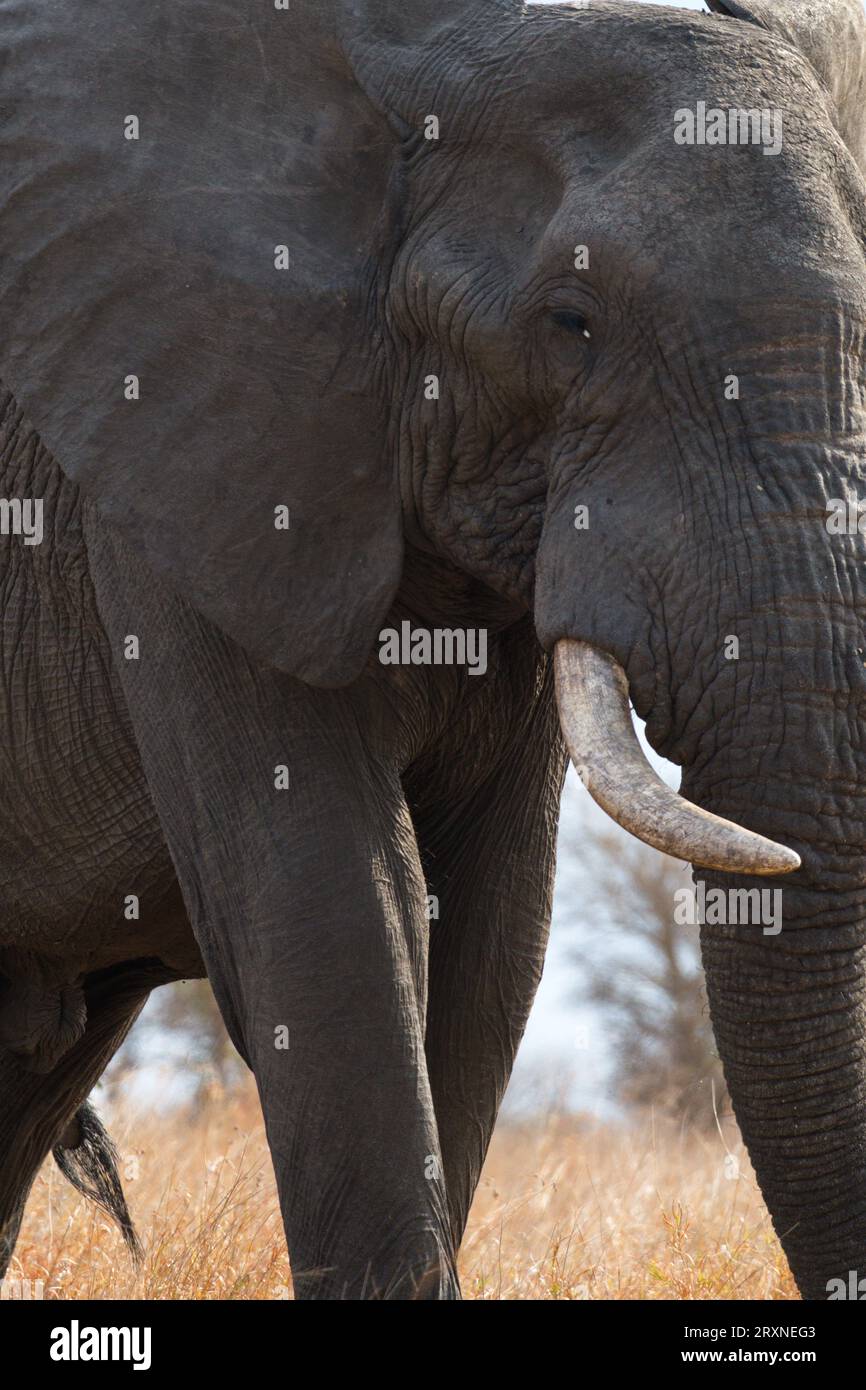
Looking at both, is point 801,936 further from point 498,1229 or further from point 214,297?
point 498,1229

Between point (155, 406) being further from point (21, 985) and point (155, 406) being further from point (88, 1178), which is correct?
point (88, 1178)

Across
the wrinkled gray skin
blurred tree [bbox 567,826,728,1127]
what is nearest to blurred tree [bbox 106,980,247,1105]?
blurred tree [bbox 567,826,728,1127]

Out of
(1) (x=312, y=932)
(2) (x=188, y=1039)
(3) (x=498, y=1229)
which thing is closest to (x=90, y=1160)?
(3) (x=498, y=1229)

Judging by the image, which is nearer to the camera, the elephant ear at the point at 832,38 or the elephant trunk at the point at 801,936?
the elephant trunk at the point at 801,936

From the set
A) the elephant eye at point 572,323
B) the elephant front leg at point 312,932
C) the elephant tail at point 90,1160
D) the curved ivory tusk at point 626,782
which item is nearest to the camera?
the curved ivory tusk at point 626,782

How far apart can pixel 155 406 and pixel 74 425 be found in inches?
6.5

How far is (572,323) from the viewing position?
159 inches

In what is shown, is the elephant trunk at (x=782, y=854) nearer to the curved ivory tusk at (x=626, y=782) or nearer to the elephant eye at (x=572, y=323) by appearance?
the curved ivory tusk at (x=626, y=782)

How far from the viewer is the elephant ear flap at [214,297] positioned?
4355 millimetres

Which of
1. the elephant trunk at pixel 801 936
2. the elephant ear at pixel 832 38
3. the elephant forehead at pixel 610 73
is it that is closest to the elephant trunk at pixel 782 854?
the elephant trunk at pixel 801 936

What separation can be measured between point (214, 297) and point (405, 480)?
0.49 meters

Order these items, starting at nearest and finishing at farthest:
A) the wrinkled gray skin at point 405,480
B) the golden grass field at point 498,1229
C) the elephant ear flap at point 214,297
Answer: the wrinkled gray skin at point 405,480
the elephant ear flap at point 214,297
the golden grass field at point 498,1229

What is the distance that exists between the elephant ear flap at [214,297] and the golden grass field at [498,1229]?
1.65 metres

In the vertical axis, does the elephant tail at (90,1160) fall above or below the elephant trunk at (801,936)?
below
